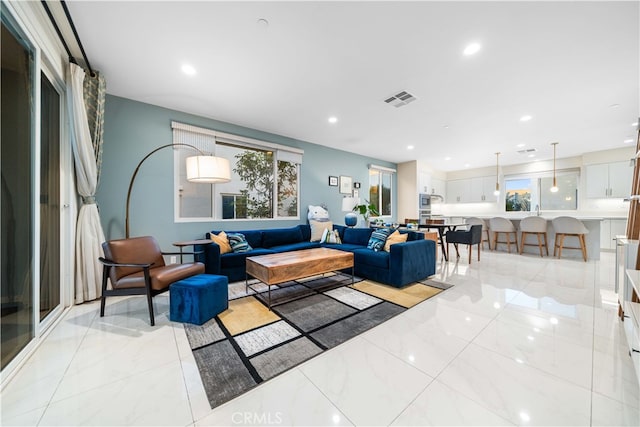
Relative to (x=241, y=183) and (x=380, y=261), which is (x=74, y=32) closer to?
(x=241, y=183)

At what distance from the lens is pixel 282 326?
2.14 metres

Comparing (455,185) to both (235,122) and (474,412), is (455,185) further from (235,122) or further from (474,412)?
(474,412)

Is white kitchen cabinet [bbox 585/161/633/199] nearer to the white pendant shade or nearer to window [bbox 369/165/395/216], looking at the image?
window [bbox 369/165/395/216]

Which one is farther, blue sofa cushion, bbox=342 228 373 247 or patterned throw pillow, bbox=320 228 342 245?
patterned throw pillow, bbox=320 228 342 245

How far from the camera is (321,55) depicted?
2367mm

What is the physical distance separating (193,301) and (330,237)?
2769mm

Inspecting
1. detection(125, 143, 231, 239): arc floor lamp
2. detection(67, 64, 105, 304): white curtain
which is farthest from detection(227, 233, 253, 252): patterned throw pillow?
detection(67, 64, 105, 304): white curtain

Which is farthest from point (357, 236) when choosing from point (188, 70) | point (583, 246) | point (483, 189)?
point (483, 189)

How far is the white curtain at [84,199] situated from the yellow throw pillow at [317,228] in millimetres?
3195

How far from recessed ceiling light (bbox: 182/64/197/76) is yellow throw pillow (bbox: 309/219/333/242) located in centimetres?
315

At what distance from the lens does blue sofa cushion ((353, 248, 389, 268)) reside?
3230 millimetres

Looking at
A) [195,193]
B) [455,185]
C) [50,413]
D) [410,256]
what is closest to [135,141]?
[195,193]

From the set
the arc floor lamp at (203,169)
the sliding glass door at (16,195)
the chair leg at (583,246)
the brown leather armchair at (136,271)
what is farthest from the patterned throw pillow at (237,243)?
the chair leg at (583,246)

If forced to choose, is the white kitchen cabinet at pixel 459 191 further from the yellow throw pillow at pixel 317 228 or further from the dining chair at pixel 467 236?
the yellow throw pillow at pixel 317 228
